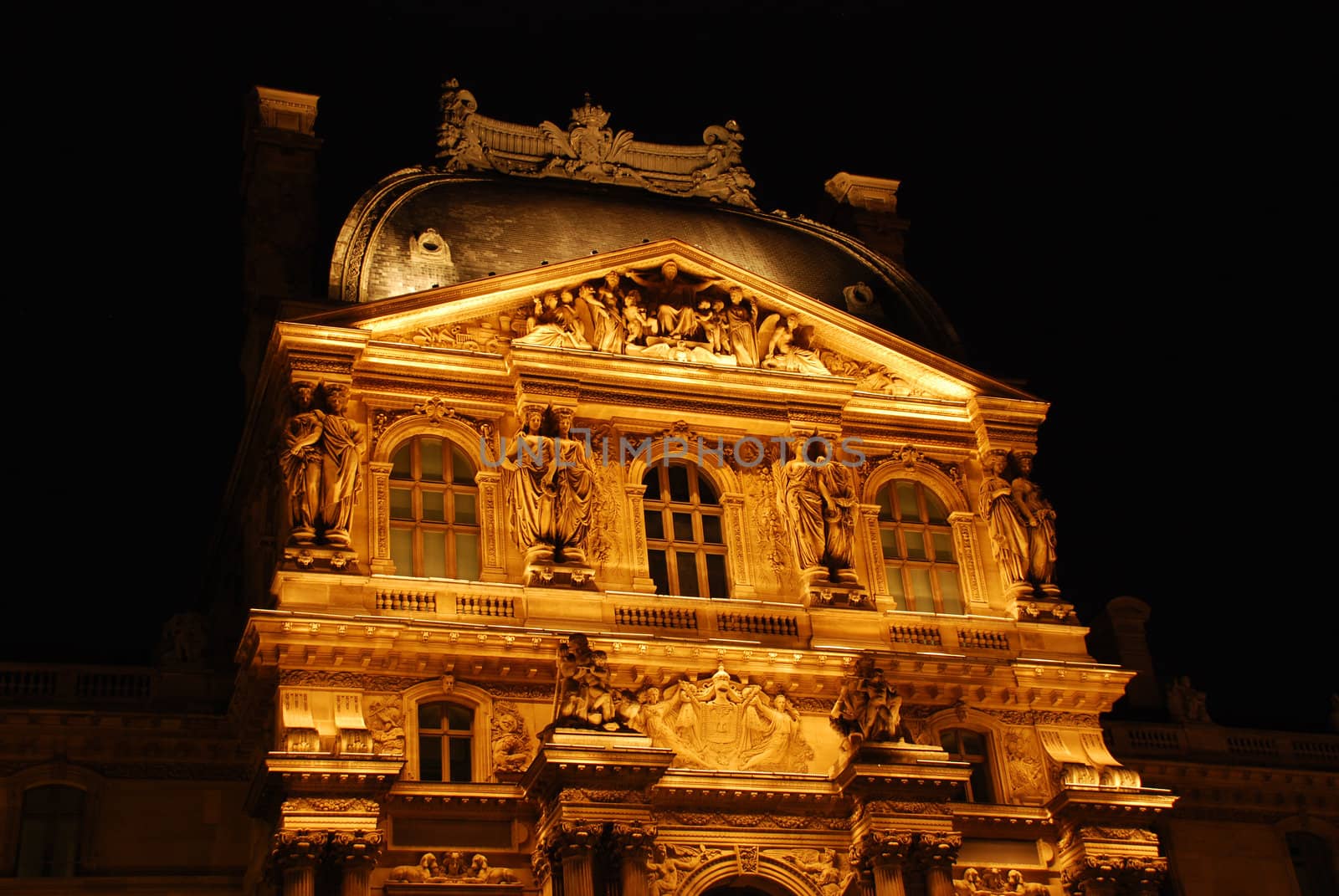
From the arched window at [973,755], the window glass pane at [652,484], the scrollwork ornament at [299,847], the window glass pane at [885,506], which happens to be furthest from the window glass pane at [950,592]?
the scrollwork ornament at [299,847]

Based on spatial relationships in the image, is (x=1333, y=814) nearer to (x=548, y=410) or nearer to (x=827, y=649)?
(x=827, y=649)

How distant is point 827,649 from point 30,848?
39.1 feet

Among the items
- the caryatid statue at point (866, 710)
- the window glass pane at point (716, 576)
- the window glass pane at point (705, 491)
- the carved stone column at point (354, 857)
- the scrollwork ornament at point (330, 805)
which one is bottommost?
the carved stone column at point (354, 857)

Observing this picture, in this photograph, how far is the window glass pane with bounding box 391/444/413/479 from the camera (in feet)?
94.6

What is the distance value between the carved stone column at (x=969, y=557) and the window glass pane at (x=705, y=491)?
4096mm

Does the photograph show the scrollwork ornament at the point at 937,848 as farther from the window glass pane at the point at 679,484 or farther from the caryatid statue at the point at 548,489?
the window glass pane at the point at 679,484

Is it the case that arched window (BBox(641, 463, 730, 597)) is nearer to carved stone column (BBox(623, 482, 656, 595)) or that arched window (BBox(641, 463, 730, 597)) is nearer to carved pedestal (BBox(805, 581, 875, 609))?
carved stone column (BBox(623, 482, 656, 595))

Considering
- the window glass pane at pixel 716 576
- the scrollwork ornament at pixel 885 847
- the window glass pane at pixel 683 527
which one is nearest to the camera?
the scrollwork ornament at pixel 885 847

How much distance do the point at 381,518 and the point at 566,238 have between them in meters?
7.51

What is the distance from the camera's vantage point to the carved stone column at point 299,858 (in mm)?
23906

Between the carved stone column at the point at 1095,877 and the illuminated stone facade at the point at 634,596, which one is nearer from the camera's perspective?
the illuminated stone facade at the point at 634,596

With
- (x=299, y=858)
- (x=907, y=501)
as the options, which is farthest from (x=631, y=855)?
(x=907, y=501)

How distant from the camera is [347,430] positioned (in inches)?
1100

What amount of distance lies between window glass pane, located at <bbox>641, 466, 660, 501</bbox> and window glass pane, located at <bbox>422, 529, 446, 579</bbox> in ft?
11.0
